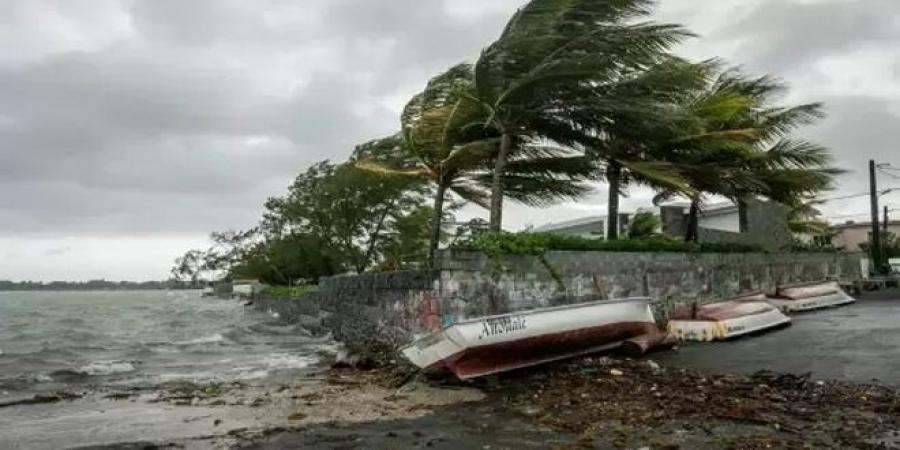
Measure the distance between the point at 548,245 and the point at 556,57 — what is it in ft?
11.3

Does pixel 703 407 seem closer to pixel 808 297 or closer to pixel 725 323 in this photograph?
pixel 725 323

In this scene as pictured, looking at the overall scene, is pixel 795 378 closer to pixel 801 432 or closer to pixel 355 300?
pixel 801 432

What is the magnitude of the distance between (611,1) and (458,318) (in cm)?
684

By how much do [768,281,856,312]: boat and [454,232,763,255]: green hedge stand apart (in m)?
2.90

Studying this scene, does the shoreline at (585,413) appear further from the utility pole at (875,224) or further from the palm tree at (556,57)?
the utility pole at (875,224)

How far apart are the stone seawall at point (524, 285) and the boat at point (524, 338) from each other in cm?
153

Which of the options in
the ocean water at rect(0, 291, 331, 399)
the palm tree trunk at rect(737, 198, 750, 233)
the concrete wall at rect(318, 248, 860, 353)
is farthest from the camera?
the palm tree trunk at rect(737, 198, 750, 233)

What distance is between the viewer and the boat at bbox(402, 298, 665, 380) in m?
10.0

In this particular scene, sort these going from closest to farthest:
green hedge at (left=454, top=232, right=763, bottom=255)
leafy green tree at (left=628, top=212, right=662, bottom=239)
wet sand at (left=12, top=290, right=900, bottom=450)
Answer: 1. wet sand at (left=12, top=290, right=900, bottom=450)
2. green hedge at (left=454, top=232, right=763, bottom=255)
3. leafy green tree at (left=628, top=212, right=662, bottom=239)

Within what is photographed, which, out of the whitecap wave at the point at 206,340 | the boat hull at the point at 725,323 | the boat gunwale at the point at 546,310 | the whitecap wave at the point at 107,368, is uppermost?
the boat gunwale at the point at 546,310

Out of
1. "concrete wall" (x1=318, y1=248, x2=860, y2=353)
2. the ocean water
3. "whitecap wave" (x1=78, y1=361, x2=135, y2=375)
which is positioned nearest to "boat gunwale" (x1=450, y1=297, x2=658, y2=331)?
"concrete wall" (x1=318, y1=248, x2=860, y2=353)

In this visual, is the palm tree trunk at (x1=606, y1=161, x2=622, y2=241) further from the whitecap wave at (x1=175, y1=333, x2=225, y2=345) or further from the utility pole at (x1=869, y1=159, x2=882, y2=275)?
the utility pole at (x1=869, y1=159, x2=882, y2=275)

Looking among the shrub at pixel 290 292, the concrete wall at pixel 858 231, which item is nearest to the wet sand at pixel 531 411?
the shrub at pixel 290 292

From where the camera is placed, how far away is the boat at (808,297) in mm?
17703
